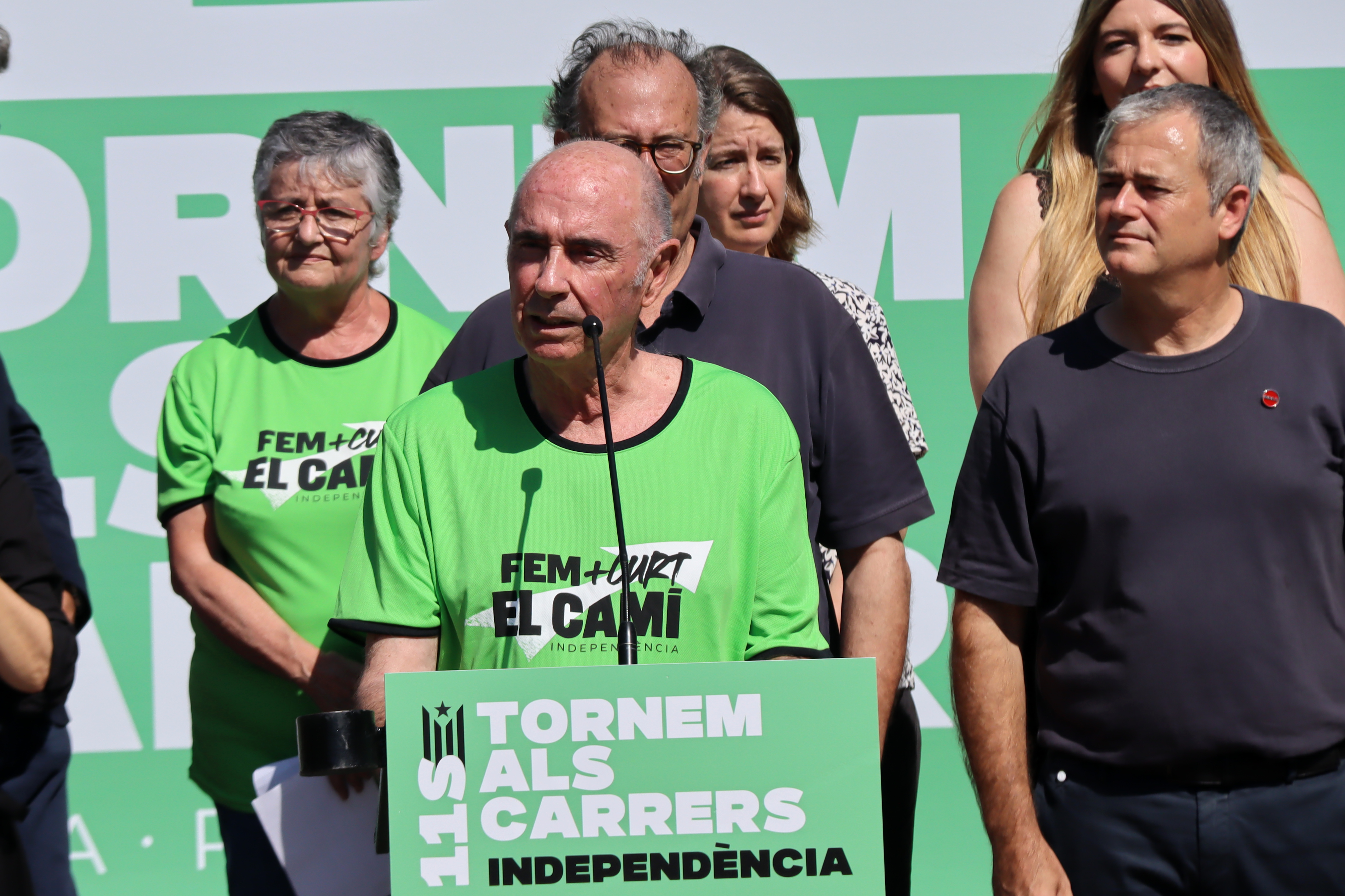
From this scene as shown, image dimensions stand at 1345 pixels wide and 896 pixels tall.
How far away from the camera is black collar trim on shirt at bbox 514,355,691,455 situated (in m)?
1.66

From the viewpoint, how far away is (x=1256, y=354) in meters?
1.99

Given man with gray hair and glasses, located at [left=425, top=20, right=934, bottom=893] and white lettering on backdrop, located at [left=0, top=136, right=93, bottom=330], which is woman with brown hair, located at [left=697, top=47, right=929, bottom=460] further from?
white lettering on backdrop, located at [left=0, top=136, right=93, bottom=330]

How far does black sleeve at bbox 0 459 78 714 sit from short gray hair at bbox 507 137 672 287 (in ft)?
2.75

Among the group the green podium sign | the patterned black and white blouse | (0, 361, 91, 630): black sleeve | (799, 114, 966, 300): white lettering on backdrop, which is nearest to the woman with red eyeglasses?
(0, 361, 91, 630): black sleeve

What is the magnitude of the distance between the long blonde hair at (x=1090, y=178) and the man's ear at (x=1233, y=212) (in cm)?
25

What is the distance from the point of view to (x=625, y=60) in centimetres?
208

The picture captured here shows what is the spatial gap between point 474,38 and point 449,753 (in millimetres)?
2767

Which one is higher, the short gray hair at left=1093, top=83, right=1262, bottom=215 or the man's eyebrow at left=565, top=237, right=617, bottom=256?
the short gray hair at left=1093, top=83, right=1262, bottom=215

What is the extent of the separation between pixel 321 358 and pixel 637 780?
59.3 inches

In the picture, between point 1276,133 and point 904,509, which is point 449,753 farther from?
point 1276,133

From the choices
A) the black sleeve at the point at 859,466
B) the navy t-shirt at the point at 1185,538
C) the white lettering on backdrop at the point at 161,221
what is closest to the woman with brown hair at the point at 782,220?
the black sleeve at the point at 859,466

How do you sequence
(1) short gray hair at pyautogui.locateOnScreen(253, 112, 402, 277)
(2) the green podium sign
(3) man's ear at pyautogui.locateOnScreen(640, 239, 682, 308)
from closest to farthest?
(2) the green podium sign → (3) man's ear at pyautogui.locateOnScreen(640, 239, 682, 308) → (1) short gray hair at pyautogui.locateOnScreen(253, 112, 402, 277)

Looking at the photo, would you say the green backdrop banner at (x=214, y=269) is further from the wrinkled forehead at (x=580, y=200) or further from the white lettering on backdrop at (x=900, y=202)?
the wrinkled forehead at (x=580, y=200)

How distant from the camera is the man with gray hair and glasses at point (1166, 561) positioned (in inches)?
75.4
